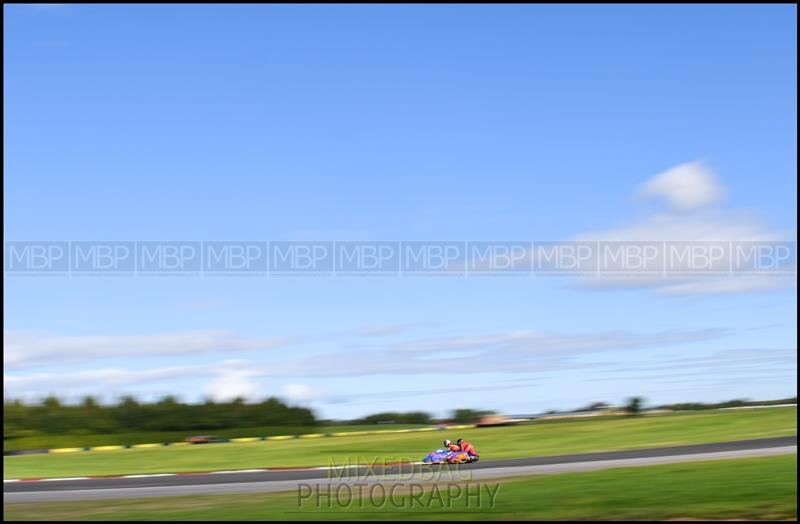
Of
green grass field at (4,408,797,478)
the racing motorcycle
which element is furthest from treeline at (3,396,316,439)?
the racing motorcycle

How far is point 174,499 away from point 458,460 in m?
10.8

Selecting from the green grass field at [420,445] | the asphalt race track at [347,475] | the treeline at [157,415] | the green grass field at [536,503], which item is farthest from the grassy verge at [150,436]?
the green grass field at [536,503]

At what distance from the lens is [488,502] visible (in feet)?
54.2

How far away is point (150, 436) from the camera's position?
4666 centimetres

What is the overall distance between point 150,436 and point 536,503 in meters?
35.2

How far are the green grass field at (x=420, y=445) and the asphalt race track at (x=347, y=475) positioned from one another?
3559 millimetres

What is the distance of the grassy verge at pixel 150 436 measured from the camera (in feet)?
144

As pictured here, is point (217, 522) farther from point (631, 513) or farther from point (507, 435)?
point (507, 435)

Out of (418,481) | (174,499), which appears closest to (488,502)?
(418,481)

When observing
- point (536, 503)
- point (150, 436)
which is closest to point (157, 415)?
point (150, 436)

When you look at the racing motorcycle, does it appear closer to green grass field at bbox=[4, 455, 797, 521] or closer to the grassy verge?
green grass field at bbox=[4, 455, 797, 521]

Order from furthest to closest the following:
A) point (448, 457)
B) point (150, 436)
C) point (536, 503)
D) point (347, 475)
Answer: point (150, 436) → point (448, 457) → point (347, 475) → point (536, 503)

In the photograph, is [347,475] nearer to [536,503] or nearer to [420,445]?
[536,503]

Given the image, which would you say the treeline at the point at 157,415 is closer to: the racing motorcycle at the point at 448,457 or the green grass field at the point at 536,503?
the racing motorcycle at the point at 448,457
